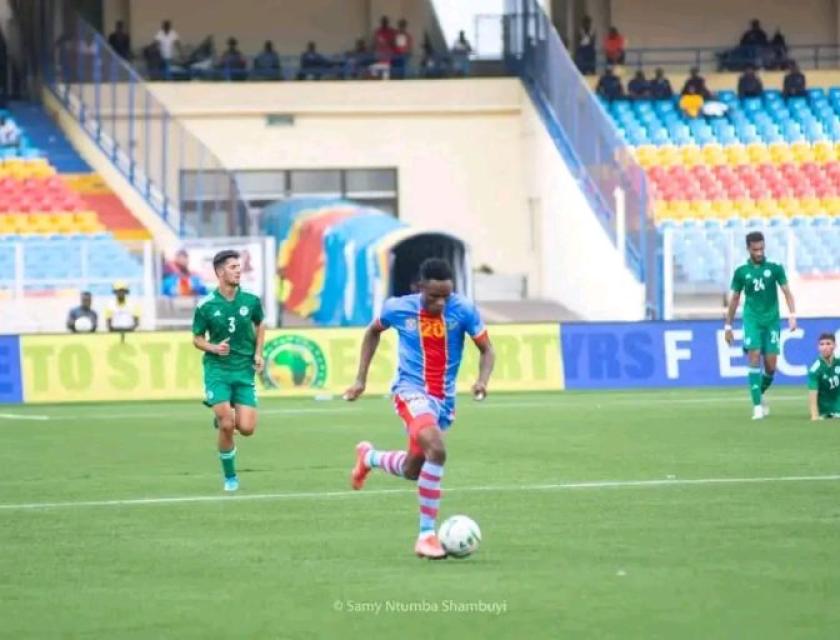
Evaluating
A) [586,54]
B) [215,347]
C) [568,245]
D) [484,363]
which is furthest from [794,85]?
[484,363]

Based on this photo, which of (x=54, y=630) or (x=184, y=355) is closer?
(x=54, y=630)

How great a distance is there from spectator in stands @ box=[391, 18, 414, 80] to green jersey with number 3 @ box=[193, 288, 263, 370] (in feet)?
97.7

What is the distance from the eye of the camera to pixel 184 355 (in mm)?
31297

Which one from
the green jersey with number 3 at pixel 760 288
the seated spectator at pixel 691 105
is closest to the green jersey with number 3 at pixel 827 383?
the green jersey with number 3 at pixel 760 288

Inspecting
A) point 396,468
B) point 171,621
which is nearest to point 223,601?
point 171,621

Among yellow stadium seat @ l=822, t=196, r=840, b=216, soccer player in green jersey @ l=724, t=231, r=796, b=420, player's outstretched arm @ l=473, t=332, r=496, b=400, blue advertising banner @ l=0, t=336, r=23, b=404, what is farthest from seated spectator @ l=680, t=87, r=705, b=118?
player's outstretched arm @ l=473, t=332, r=496, b=400

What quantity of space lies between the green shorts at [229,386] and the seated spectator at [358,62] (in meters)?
29.8

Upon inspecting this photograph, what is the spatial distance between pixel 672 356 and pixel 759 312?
7.71 meters

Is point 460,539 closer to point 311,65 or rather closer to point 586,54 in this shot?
point 311,65

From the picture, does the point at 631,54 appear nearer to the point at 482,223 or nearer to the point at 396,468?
the point at 482,223

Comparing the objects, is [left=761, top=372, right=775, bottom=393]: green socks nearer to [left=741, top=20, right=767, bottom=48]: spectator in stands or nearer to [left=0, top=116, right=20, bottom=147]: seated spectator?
[left=0, top=116, right=20, bottom=147]: seated spectator

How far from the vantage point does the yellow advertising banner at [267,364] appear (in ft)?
102

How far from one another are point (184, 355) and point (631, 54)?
22.2m

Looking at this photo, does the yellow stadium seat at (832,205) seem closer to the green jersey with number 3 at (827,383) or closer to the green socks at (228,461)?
the green jersey with number 3 at (827,383)
